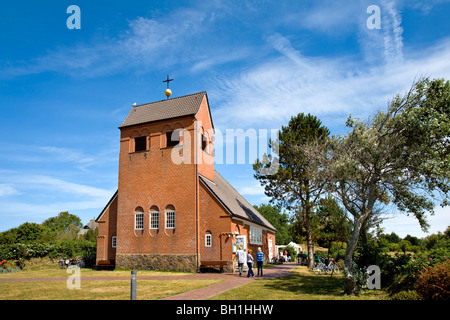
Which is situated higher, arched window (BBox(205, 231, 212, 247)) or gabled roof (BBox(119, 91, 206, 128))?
gabled roof (BBox(119, 91, 206, 128))

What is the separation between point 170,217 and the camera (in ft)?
82.7

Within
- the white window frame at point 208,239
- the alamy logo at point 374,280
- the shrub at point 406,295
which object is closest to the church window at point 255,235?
the white window frame at point 208,239

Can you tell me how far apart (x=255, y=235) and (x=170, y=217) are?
33.3ft

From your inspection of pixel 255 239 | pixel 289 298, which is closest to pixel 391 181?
pixel 289 298

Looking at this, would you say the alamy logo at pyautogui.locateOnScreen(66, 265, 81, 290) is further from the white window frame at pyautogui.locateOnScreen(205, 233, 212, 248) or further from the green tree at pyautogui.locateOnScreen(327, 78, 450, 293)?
the green tree at pyautogui.locateOnScreen(327, 78, 450, 293)

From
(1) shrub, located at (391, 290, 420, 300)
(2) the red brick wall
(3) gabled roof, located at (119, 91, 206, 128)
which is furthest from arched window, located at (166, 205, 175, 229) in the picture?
(1) shrub, located at (391, 290, 420, 300)

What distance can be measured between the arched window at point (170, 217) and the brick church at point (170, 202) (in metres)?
0.08

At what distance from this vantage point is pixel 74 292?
13.7 metres

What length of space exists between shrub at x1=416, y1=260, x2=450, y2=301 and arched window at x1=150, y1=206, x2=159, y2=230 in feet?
62.9

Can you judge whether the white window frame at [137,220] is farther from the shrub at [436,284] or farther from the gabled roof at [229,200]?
the shrub at [436,284]

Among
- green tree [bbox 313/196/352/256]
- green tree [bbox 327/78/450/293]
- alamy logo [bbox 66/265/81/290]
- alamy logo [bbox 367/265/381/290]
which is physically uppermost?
green tree [bbox 327/78/450/293]

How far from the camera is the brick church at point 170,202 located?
942 inches

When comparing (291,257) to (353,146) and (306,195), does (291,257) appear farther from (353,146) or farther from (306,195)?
(353,146)

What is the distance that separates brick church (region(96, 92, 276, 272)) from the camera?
23.9 m
